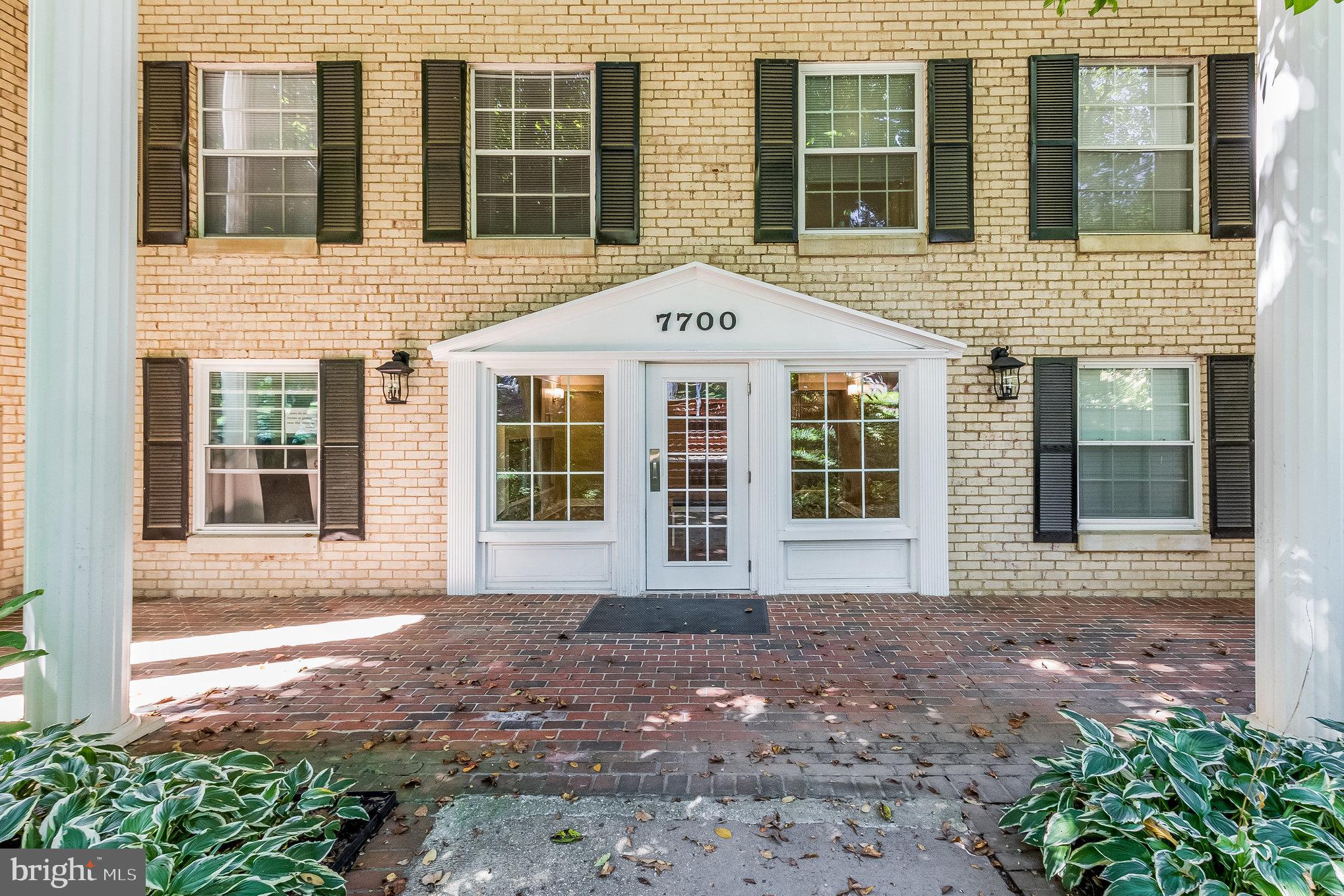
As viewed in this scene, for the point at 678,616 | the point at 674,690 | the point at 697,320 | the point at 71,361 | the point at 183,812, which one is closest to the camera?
the point at 183,812

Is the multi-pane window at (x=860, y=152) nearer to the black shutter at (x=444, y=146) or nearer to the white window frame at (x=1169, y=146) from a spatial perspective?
the white window frame at (x=1169, y=146)

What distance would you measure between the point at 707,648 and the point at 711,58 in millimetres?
5611

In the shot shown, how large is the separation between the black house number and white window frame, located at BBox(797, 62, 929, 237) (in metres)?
1.26

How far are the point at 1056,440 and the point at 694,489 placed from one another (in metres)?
3.61

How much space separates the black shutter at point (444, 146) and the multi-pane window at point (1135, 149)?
20.4ft

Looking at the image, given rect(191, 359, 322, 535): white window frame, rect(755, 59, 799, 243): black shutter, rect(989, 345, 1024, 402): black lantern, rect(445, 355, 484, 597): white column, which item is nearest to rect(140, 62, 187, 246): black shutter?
rect(191, 359, 322, 535): white window frame

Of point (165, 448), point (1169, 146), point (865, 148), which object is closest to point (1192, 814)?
point (865, 148)

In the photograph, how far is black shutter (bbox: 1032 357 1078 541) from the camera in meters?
6.16

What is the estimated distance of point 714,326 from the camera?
605 centimetres

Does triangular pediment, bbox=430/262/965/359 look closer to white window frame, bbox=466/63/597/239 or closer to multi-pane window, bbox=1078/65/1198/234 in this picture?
white window frame, bbox=466/63/597/239

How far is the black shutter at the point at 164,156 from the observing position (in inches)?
242

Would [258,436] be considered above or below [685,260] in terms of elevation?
below

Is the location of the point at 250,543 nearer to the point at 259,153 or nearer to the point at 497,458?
the point at 497,458

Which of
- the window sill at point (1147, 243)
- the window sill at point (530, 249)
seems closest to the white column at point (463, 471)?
the window sill at point (530, 249)
